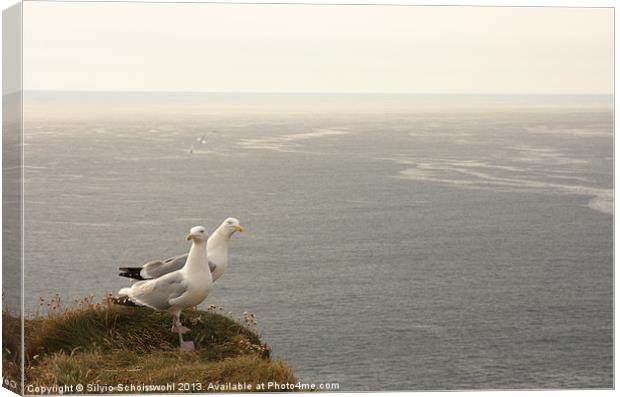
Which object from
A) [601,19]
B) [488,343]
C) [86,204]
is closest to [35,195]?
[86,204]

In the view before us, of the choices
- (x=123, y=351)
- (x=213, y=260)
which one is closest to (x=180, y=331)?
(x=123, y=351)

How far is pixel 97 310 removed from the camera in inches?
758

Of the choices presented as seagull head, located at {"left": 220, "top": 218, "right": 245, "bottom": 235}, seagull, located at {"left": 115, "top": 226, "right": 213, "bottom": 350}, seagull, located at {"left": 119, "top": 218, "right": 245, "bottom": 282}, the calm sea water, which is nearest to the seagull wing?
seagull, located at {"left": 115, "top": 226, "right": 213, "bottom": 350}

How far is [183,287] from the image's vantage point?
18.9 metres

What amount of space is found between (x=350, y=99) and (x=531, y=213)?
2581 mm

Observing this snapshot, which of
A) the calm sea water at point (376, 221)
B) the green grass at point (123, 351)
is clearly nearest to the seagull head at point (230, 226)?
the calm sea water at point (376, 221)

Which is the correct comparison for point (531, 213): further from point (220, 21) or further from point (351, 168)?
point (220, 21)

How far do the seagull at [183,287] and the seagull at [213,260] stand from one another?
5.8 inches

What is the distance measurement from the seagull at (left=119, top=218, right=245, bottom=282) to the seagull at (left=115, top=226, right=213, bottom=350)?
15 cm

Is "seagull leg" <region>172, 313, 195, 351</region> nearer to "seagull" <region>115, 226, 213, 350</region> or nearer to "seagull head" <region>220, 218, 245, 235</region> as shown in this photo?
"seagull" <region>115, 226, 213, 350</region>

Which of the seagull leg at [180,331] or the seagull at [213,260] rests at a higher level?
the seagull at [213,260]

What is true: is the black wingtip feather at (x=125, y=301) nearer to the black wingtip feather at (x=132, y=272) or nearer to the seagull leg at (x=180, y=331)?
the black wingtip feather at (x=132, y=272)

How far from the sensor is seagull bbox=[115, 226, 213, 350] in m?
19.0

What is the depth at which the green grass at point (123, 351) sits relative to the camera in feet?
62.0
